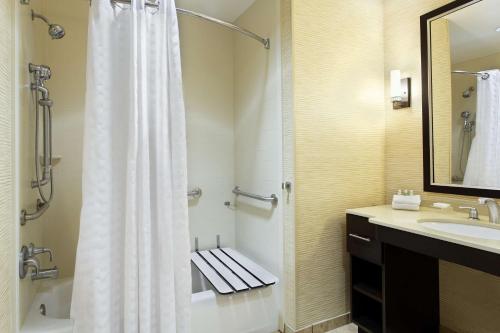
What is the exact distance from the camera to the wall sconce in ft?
6.68

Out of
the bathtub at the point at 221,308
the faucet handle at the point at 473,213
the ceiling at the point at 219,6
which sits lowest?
the bathtub at the point at 221,308

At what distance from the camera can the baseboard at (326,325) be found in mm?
1900

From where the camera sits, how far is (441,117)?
73.5 inches

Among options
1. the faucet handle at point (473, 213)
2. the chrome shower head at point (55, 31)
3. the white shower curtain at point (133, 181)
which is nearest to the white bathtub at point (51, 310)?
the white shower curtain at point (133, 181)

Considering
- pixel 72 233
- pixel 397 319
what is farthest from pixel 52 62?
pixel 397 319

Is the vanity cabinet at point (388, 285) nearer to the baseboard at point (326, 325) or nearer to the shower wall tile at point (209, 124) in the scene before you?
the baseboard at point (326, 325)

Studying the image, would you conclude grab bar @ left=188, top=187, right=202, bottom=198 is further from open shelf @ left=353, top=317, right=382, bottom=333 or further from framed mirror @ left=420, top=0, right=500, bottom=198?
framed mirror @ left=420, top=0, right=500, bottom=198

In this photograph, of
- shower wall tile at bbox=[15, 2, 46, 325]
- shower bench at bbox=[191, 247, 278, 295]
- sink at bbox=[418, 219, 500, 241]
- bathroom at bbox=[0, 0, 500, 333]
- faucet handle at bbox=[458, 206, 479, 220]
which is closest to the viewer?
bathroom at bbox=[0, 0, 500, 333]

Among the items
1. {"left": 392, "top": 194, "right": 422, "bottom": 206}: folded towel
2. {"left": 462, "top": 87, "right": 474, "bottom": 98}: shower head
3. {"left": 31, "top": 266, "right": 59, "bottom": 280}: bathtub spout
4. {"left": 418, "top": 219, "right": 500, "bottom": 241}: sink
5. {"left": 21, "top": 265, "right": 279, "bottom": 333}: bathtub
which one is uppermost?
{"left": 462, "top": 87, "right": 474, "bottom": 98}: shower head

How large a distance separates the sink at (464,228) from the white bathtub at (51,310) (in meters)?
1.94

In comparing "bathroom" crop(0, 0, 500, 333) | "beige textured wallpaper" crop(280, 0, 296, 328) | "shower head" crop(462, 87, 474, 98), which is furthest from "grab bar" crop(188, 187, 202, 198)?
"shower head" crop(462, 87, 474, 98)

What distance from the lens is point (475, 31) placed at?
5.66 feet

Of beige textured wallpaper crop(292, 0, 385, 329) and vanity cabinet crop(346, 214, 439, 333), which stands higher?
beige textured wallpaper crop(292, 0, 385, 329)

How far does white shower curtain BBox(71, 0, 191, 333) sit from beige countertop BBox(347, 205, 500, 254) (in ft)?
3.65
